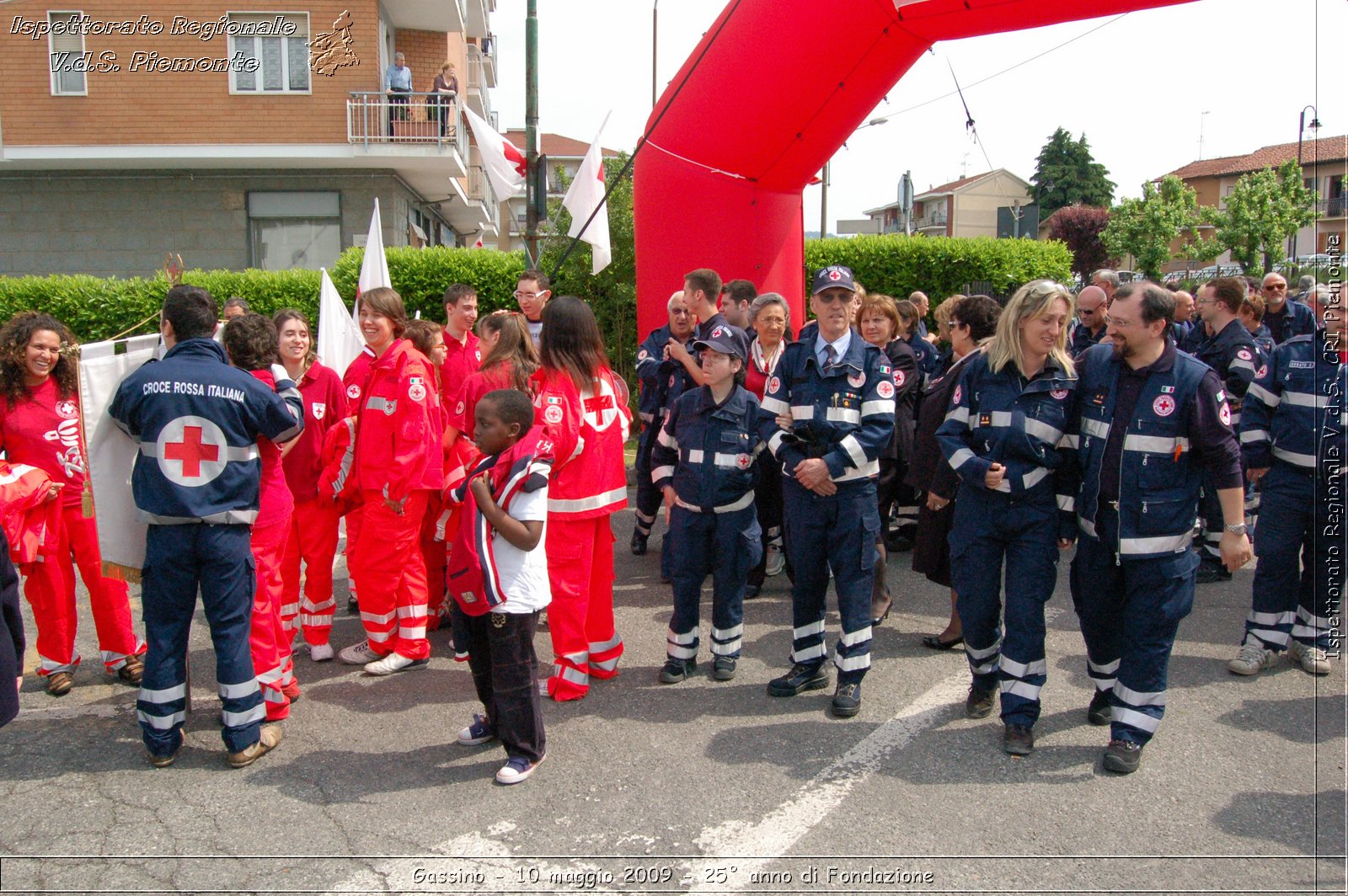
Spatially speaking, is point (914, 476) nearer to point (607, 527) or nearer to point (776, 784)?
point (607, 527)

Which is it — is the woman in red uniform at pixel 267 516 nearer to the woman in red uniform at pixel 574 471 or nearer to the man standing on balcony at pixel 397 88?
the woman in red uniform at pixel 574 471

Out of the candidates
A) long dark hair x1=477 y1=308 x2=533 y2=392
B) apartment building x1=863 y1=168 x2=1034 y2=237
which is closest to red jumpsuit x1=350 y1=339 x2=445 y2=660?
long dark hair x1=477 y1=308 x2=533 y2=392

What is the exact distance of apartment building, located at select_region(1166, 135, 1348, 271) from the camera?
4.13 m

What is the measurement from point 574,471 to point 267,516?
1487 millimetres

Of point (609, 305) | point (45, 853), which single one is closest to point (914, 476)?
point (45, 853)

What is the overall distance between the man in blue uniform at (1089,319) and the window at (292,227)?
16.9 meters

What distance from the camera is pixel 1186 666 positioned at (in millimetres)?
5223

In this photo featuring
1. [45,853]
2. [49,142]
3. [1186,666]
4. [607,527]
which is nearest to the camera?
[45,853]

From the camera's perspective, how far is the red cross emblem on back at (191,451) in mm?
3928

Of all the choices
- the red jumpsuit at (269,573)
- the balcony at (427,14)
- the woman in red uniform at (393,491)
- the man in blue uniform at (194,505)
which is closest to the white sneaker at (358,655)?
the woman in red uniform at (393,491)

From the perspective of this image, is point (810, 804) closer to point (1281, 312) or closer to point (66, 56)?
point (1281, 312)

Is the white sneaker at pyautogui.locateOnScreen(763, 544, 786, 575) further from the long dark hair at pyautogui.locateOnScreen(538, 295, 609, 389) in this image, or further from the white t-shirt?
the white t-shirt

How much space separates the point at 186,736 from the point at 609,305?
10.8 metres

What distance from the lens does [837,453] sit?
439 centimetres
